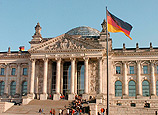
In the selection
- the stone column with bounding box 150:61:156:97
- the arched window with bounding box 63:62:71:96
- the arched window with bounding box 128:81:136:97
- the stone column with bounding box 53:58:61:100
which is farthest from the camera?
the arched window with bounding box 63:62:71:96

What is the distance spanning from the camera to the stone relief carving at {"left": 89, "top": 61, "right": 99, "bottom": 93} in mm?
63781

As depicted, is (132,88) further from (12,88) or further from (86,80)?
(12,88)

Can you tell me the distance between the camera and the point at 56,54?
63750mm

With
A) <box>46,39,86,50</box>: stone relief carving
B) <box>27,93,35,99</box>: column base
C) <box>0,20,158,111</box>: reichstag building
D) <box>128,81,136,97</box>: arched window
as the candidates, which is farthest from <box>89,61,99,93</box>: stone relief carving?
<box>27,93,35,99</box>: column base

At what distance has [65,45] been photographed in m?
64.1

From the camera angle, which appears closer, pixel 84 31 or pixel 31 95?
pixel 31 95

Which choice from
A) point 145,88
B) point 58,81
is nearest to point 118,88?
point 145,88

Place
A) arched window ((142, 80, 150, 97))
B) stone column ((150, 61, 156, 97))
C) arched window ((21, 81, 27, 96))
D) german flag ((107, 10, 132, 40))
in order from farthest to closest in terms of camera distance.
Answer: arched window ((21, 81, 27, 96)) < arched window ((142, 80, 150, 97)) < stone column ((150, 61, 156, 97)) < german flag ((107, 10, 132, 40))

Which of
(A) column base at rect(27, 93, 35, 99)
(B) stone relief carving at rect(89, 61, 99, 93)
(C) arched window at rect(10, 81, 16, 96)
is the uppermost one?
(B) stone relief carving at rect(89, 61, 99, 93)

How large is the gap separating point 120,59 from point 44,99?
2128cm

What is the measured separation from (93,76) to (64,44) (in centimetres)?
1042

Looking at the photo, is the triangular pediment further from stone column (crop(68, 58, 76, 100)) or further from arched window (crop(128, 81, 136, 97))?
arched window (crop(128, 81, 136, 97))

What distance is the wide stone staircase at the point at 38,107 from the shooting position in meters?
51.3

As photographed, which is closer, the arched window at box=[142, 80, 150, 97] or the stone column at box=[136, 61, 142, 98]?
the stone column at box=[136, 61, 142, 98]
